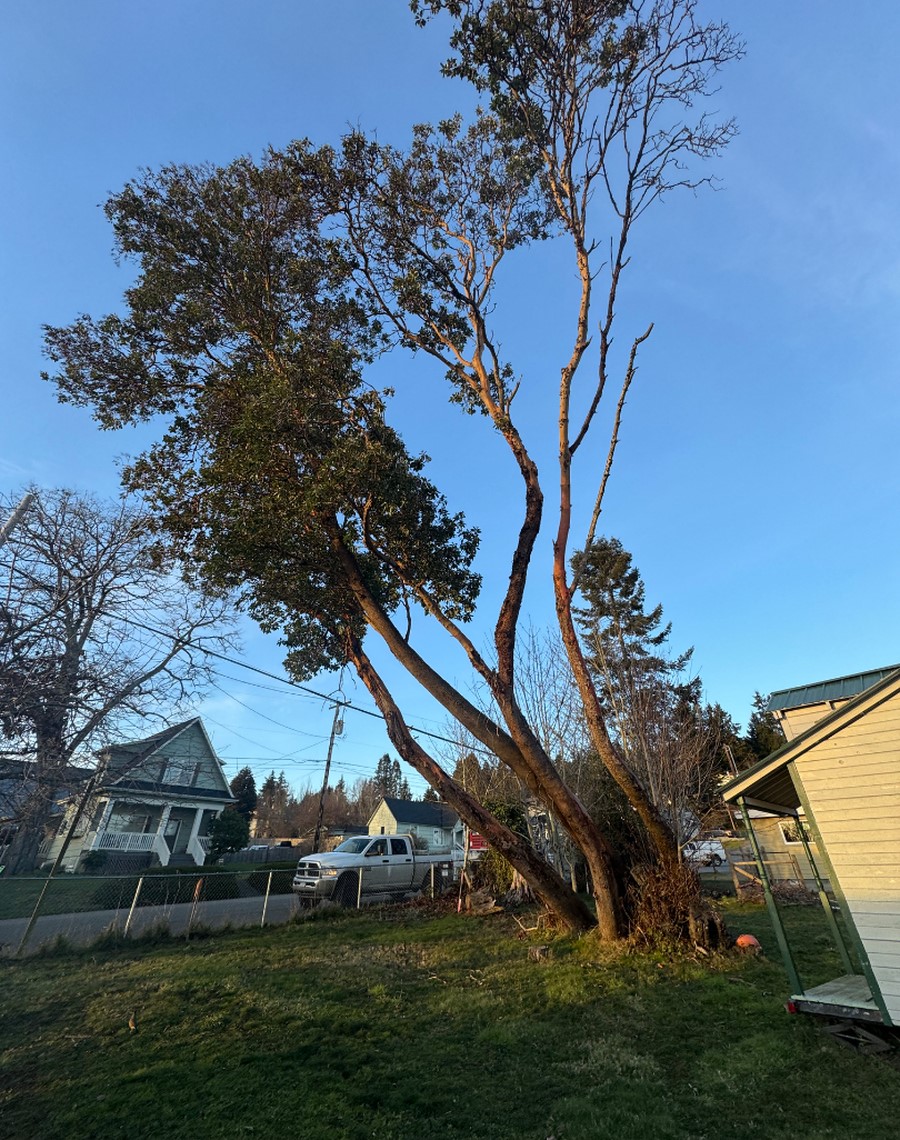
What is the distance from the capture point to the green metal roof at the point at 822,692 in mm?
14734

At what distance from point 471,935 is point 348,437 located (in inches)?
396

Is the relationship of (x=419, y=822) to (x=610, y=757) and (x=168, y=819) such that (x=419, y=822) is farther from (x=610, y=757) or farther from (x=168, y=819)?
(x=610, y=757)

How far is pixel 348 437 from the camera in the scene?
987 cm

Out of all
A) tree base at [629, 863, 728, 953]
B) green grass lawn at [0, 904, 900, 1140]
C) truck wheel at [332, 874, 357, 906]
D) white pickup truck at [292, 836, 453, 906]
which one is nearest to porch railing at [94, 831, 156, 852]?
white pickup truck at [292, 836, 453, 906]

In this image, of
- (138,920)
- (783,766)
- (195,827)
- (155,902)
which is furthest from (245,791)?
(783,766)

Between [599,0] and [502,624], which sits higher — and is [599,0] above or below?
above

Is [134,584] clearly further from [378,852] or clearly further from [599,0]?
[599,0]

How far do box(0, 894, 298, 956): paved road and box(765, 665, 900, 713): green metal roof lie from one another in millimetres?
14902

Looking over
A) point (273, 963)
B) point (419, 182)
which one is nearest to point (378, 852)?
point (273, 963)

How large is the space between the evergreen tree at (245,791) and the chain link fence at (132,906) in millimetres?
22577

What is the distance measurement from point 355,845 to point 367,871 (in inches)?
37.8

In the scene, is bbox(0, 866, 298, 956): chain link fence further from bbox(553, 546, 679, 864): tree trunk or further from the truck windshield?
bbox(553, 546, 679, 864): tree trunk

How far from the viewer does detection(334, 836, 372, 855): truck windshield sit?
16.2 meters

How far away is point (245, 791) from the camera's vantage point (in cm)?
4422
